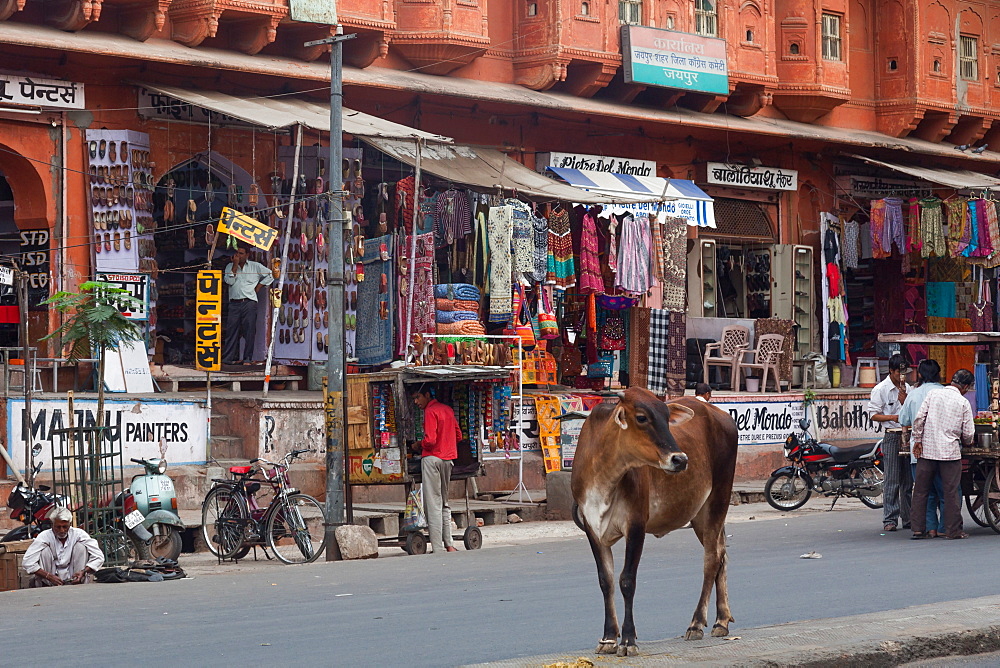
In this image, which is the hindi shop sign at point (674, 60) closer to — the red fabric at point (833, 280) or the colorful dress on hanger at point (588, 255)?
the colorful dress on hanger at point (588, 255)

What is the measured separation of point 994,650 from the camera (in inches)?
339

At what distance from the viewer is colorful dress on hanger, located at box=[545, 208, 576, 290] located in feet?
69.3

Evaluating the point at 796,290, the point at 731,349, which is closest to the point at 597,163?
the point at 731,349

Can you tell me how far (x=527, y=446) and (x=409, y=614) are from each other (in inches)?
424

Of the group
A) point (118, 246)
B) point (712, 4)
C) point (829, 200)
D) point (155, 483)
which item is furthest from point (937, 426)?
point (829, 200)

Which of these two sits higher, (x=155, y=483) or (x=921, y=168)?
(x=921, y=168)

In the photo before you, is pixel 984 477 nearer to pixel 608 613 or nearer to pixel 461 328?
pixel 461 328

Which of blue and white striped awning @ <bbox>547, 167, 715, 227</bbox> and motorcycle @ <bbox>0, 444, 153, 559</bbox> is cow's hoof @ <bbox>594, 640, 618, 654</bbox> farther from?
blue and white striped awning @ <bbox>547, 167, 715, 227</bbox>

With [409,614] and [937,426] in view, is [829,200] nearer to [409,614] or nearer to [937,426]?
[937,426]

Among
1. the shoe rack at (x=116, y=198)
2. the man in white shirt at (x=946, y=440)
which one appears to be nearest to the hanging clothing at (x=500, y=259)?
the shoe rack at (x=116, y=198)

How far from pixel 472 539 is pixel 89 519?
4204 millimetres

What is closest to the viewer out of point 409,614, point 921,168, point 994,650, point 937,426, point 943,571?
point 994,650

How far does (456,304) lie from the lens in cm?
1973

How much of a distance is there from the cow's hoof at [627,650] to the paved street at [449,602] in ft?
1.21
